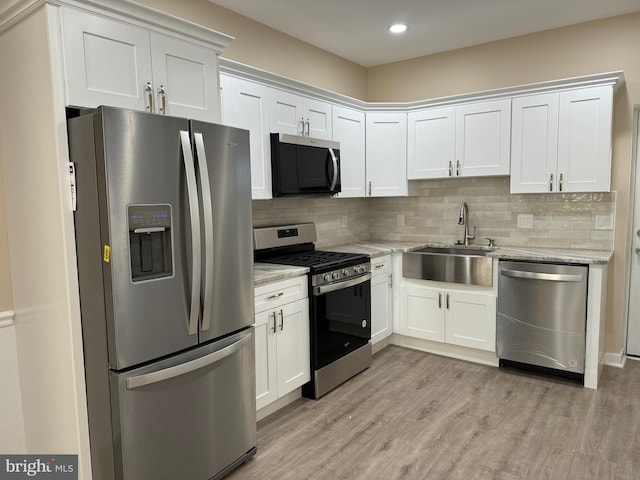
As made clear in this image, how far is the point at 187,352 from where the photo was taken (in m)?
2.05

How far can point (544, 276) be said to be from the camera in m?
3.31

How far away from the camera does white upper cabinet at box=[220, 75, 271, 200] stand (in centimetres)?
283

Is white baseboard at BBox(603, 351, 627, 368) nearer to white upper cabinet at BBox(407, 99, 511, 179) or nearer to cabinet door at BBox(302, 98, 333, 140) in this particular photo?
white upper cabinet at BBox(407, 99, 511, 179)

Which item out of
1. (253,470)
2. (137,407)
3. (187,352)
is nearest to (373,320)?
(253,470)

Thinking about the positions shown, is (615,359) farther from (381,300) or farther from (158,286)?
(158,286)

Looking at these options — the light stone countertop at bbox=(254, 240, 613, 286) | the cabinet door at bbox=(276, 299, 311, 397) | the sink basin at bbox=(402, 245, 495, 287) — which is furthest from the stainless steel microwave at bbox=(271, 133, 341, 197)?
the sink basin at bbox=(402, 245, 495, 287)

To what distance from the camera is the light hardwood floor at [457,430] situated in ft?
7.68

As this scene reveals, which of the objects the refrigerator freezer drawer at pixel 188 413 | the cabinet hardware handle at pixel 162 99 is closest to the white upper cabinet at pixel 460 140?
the refrigerator freezer drawer at pixel 188 413

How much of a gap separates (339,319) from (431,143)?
1916mm

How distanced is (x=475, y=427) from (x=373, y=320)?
1.25 metres

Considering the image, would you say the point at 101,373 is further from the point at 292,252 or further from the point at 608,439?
the point at 608,439

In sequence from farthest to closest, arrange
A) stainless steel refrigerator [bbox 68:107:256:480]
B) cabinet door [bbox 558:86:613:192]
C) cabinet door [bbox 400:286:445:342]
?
cabinet door [bbox 400:286:445:342], cabinet door [bbox 558:86:613:192], stainless steel refrigerator [bbox 68:107:256:480]

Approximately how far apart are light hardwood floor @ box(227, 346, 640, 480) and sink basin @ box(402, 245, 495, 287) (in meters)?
0.76

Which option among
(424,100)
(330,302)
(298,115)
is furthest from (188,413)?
(424,100)
